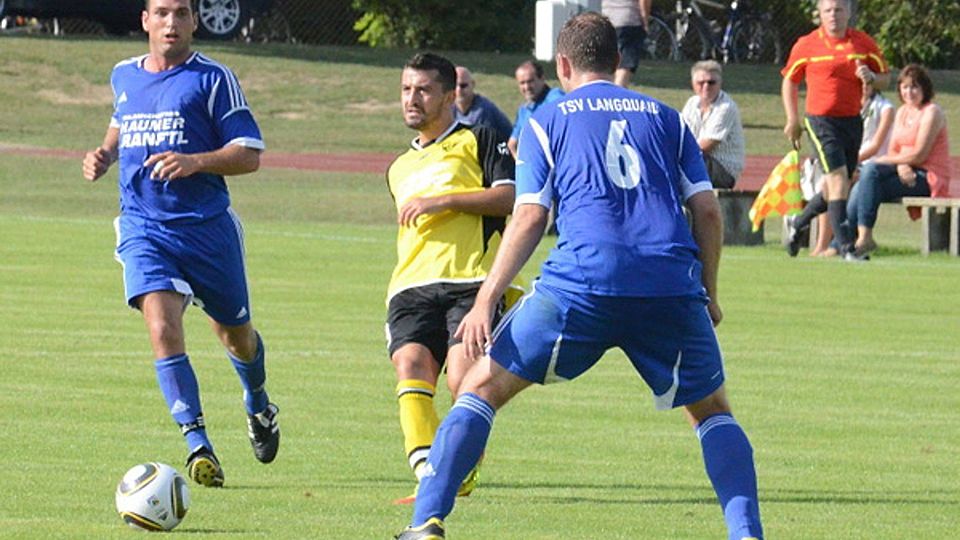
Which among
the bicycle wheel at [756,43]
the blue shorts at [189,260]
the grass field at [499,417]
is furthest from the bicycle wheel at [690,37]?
the blue shorts at [189,260]

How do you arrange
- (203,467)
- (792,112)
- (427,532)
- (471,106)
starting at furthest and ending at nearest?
(792,112) → (471,106) → (203,467) → (427,532)

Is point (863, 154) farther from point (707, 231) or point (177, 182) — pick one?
point (707, 231)

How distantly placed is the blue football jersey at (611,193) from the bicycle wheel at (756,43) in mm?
38920

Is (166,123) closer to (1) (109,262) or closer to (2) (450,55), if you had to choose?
(1) (109,262)

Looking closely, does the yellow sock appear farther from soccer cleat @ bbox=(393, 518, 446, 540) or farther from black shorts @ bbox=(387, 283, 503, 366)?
soccer cleat @ bbox=(393, 518, 446, 540)

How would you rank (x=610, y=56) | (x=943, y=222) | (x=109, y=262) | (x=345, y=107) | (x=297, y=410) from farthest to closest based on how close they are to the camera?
1. (x=345, y=107)
2. (x=943, y=222)
3. (x=109, y=262)
4. (x=297, y=410)
5. (x=610, y=56)

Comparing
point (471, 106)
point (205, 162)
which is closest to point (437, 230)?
point (205, 162)

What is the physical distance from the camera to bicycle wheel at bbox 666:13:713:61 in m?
45.3

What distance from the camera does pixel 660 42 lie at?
4553 centimetres

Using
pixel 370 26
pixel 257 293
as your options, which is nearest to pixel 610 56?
pixel 257 293

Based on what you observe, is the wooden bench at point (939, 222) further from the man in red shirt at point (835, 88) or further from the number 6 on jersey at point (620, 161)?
the number 6 on jersey at point (620, 161)

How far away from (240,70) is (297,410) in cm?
2697

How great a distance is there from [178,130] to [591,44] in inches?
97.0

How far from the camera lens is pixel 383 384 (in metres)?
12.6
